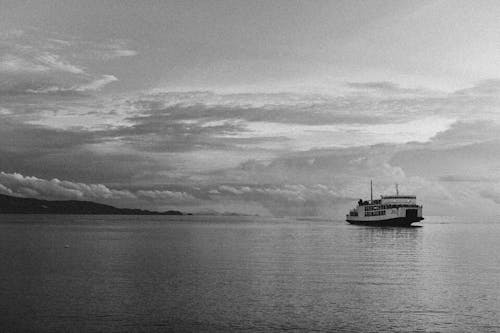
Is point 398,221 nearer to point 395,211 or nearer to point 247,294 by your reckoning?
point 395,211

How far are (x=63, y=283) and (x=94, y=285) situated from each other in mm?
3283

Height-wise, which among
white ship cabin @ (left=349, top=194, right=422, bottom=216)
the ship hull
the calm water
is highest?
white ship cabin @ (left=349, top=194, right=422, bottom=216)

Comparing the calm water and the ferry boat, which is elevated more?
the ferry boat

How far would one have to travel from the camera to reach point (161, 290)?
44.3 meters

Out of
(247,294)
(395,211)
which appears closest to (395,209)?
(395,211)

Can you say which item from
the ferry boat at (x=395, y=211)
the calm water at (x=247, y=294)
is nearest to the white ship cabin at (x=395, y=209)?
the ferry boat at (x=395, y=211)

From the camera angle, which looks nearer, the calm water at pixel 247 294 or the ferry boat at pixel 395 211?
the calm water at pixel 247 294

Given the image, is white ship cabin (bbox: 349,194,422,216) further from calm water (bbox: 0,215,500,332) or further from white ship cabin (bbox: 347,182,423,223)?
calm water (bbox: 0,215,500,332)

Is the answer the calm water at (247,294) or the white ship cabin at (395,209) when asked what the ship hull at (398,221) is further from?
the calm water at (247,294)

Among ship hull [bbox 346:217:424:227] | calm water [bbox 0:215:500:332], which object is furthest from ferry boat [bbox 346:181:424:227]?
calm water [bbox 0:215:500:332]

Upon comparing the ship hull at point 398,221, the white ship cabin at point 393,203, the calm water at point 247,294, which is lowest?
the calm water at point 247,294

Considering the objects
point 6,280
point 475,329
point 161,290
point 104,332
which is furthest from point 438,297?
point 6,280

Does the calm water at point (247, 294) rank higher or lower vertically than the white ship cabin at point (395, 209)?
lower

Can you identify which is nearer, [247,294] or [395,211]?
[247,294]
